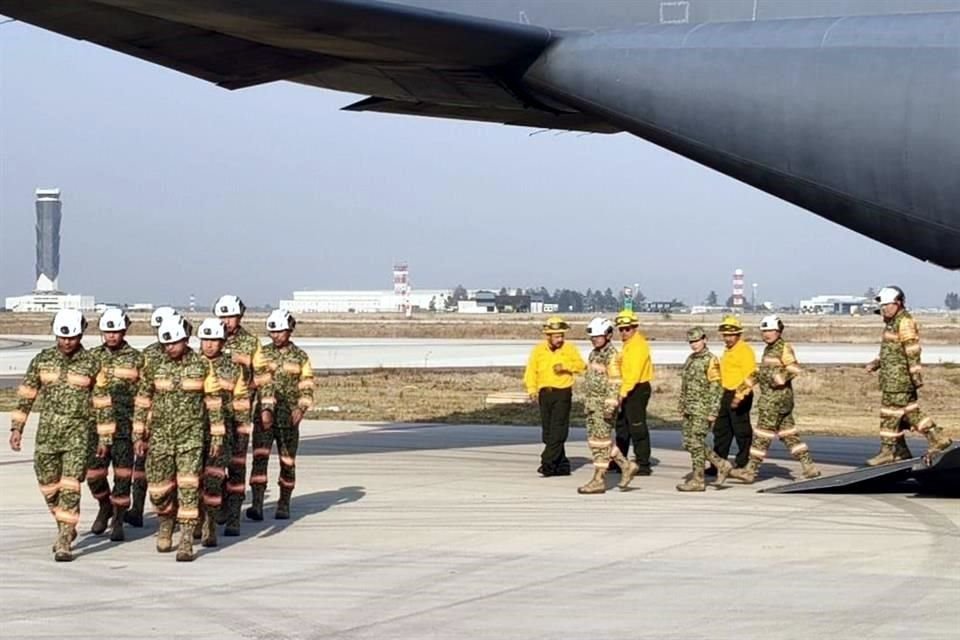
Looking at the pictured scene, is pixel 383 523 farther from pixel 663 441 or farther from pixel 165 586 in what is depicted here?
pixel 663 441

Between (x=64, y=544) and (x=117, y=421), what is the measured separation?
153 centimetres

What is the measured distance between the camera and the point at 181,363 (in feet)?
35.8

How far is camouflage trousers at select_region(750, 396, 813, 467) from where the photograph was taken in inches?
597

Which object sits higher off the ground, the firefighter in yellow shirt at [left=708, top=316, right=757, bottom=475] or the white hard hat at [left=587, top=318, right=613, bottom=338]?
the white hard hat at [left=587, top=318, right=613, bottom=338]

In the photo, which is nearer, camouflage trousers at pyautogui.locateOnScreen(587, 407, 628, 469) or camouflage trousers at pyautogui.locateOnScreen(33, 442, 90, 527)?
camouflage trousers at pyautogui.locateOnScreen(33, 442, 90, 527)

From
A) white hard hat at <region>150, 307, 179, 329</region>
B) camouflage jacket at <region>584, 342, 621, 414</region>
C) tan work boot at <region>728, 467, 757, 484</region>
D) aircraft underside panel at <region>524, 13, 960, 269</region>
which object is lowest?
tan work boot at <region>728, 467, 757, 484</region>

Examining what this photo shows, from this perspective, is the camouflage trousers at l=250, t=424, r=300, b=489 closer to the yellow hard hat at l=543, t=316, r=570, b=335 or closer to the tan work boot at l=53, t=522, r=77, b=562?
the tan work boot at l=53, t=522, r=77, b=562

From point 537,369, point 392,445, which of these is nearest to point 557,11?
point 537,369

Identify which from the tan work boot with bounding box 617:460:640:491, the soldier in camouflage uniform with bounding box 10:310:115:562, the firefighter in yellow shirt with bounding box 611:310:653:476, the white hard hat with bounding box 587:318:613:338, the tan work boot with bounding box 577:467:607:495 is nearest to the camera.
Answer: the soldier in camouflage uniform with bounding box 10:310:115:562

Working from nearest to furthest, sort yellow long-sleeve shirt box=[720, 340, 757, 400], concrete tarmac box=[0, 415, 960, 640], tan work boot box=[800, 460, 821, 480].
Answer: concrete tarmac box=[0, 415, 960, 640], tan work boot box=[800, 460, 821, 480], yellow long-sleeve shirt box=[720, 340, 757, 400]

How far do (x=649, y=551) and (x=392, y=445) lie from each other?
30.8 feet

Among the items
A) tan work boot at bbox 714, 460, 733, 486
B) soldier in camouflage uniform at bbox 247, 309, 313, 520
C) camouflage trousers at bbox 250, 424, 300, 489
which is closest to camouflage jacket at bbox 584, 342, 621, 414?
tan work boot at bbox 714, 460, 733, 486

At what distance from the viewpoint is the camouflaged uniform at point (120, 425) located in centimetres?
1159

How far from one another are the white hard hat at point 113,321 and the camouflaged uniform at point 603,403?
520 cm
